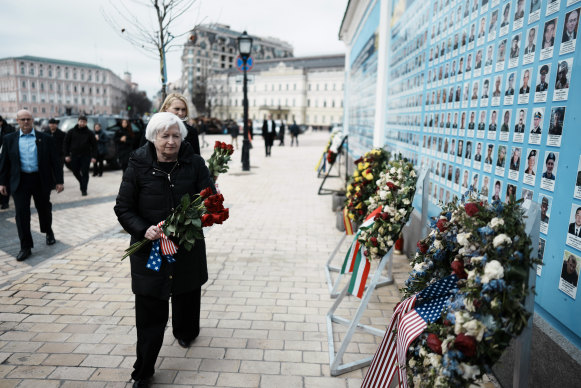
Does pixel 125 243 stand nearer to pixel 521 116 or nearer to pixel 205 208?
pixel 205 208

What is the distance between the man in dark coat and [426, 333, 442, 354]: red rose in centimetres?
558

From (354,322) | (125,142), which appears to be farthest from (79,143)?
Answer: (354,322)

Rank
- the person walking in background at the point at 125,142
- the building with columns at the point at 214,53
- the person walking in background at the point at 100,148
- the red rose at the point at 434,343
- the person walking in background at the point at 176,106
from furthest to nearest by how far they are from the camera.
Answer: the building with columns at the point at 214,53 < the person walking in background at the point at 100,148 < the person walking in background at the point at 125,142 < the person walking in background at the point at 176,106 < the red rose at the point at 434,343

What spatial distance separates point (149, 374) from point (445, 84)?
12.7ft

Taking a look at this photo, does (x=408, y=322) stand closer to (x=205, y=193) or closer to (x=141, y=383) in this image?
(x=205, y=193)

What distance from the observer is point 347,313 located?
164 inches

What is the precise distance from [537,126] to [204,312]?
3286mm

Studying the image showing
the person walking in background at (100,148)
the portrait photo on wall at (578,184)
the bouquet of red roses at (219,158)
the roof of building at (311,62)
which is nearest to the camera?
the portrait photo on wall at (578,184)

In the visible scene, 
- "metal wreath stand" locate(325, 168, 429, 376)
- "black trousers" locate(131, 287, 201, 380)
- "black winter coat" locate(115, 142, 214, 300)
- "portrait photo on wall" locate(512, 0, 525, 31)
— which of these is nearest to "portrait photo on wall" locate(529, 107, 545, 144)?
"portrait photo on wall" locate(512, 0, 525, 31)

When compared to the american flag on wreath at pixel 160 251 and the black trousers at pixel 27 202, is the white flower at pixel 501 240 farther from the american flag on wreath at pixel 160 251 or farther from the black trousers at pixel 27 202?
the black trousers at pixel 27 202

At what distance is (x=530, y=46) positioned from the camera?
2.67 m

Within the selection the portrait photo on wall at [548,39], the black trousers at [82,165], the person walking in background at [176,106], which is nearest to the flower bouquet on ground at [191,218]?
the person walking in background at [176,106]

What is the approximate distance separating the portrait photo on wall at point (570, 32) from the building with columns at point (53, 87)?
120444 mm

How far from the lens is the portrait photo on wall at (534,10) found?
102 inches
